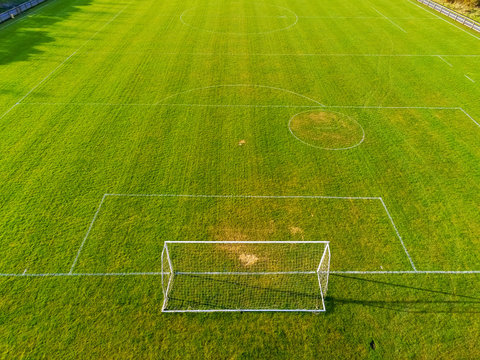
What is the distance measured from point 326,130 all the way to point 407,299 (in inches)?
429

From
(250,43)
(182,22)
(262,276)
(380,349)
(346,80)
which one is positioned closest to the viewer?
(380,349)

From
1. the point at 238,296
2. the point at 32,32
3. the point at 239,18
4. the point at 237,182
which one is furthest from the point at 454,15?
the point at 32,32

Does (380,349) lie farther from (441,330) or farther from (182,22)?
(182,22)

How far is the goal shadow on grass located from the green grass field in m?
0.05

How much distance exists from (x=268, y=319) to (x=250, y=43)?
2585 centimetres

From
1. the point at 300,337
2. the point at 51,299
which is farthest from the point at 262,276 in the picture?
the point at 51,299

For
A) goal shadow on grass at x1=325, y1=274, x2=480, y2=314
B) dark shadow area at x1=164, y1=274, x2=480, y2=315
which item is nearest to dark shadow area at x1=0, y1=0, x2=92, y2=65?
dark shadow area at x1=164, y1=274, x2=480, y2=315

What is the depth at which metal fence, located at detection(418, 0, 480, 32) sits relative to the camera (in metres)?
34.3

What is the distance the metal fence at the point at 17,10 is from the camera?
3462 cm

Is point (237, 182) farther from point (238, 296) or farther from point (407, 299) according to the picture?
point (407, 299)

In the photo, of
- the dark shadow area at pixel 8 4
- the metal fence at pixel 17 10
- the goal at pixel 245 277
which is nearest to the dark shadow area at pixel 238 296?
the goal at pixel 245 277

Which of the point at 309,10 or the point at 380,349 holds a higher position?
the point at 309,10

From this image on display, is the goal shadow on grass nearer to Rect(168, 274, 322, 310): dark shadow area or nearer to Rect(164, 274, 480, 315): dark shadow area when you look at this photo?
Rect(164, 274, 480, 315): dark shadow area

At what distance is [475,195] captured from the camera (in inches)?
643
